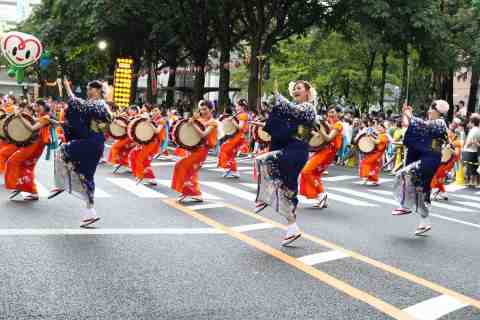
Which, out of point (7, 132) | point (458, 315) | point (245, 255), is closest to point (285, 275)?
point (245, 255)

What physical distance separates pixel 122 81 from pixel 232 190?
80.4 feet

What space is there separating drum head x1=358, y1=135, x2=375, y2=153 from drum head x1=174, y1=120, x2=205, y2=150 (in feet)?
22.7

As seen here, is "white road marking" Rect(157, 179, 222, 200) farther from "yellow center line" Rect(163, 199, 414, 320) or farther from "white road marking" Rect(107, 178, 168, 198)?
"yellow center line" Rect(163, 199, 414, 320)

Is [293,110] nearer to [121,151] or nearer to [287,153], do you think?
[287,153]

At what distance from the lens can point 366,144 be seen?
18.1 m

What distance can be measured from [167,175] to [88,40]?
902 inches

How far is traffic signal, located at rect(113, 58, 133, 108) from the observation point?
1479 inches

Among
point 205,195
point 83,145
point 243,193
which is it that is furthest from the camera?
point 243,193

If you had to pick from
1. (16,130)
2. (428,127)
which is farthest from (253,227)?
(16,130)

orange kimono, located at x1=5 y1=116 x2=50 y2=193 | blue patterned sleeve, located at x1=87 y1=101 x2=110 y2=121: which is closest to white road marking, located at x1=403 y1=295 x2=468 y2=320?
blue patterned sleeve, located at x1=87 y1=101 x2=110 y2=121

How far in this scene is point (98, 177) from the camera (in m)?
15.8

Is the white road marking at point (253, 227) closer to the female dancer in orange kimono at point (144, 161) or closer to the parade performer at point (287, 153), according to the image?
the parade performer at point (287, 153)

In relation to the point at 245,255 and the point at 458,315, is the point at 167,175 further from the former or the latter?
the point at 458,315

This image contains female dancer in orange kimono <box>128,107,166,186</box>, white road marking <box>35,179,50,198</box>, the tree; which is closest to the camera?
white road marking <box>35,179,50,198</box>
